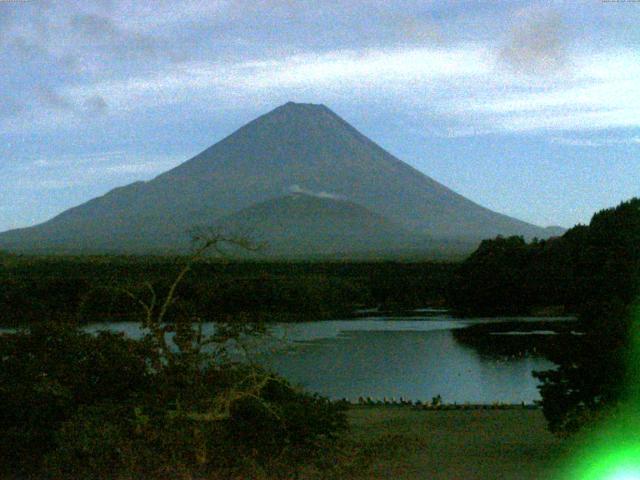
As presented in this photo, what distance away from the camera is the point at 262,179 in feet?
392

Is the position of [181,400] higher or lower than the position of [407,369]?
higher

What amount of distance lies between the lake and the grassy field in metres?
2.05

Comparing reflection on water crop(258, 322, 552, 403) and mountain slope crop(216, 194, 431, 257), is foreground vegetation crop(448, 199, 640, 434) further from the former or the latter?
mountain slope crop(216, 194, 431, 257)

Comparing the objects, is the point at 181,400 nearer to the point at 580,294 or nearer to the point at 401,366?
the point at 401,366

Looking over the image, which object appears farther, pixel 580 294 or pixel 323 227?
pixel 323 227

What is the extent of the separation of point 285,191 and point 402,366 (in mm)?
97842

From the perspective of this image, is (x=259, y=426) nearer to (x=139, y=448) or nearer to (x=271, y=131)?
(x=139, y=448)

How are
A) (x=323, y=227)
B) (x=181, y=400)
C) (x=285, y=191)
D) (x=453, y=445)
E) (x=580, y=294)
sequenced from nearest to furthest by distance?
(x=181, y=400) < (x=453, y=445) < (x=580, y=294) < (x=323, y=227) < (x=285, y=191)

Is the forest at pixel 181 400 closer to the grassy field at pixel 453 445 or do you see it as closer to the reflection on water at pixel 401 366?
the grassy field at pixel 453 445

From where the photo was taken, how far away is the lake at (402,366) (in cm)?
1631

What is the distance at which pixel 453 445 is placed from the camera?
888 cm

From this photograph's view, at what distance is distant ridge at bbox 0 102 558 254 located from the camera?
10888cm

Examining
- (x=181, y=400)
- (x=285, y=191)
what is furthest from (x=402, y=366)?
(x=285, y=191)

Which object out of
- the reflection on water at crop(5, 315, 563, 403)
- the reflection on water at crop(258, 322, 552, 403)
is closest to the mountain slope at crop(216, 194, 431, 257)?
the reflection on water at crop(5, 315, 563, 403)
